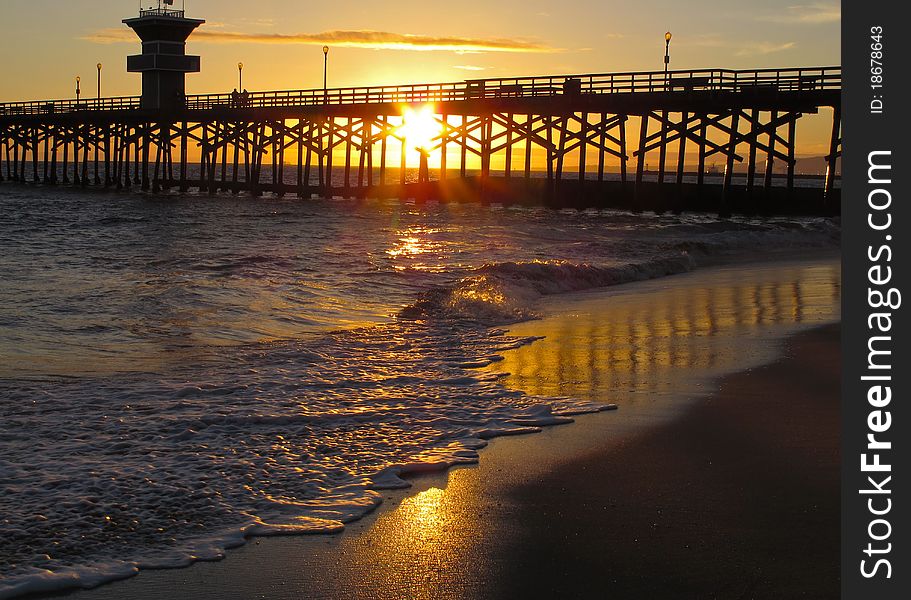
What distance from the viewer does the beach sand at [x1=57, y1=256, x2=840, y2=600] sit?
4129mm

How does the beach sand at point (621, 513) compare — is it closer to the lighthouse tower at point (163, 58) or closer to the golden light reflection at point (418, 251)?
the golden light reflection at point (418, 251)

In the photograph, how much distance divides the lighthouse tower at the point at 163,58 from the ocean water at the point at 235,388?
105ft

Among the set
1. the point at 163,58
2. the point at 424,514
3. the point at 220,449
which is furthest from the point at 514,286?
the point at 163,58

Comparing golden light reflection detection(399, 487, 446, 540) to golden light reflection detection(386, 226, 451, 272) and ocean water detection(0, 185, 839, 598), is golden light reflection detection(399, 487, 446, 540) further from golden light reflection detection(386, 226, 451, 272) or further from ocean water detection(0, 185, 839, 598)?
golden light reflection detection(386, 226, 451, 272)

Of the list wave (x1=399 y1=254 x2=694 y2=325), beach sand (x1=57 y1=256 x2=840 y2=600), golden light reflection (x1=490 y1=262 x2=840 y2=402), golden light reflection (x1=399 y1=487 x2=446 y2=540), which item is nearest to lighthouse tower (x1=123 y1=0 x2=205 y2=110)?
wave (x1=399 y1=254 x2=694 y2=325)

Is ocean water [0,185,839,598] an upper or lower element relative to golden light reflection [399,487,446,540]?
upper

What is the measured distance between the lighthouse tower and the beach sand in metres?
47.2

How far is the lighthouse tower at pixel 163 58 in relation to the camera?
2032 inches

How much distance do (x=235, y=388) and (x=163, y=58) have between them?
155 feet

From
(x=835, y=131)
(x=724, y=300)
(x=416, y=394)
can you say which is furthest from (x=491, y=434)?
(x=835, y=131)

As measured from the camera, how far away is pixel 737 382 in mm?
7688

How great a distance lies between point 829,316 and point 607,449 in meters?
5.78

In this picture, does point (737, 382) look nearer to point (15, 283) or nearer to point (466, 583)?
point (466, 583)

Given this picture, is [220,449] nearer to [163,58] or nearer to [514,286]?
[514,286]
